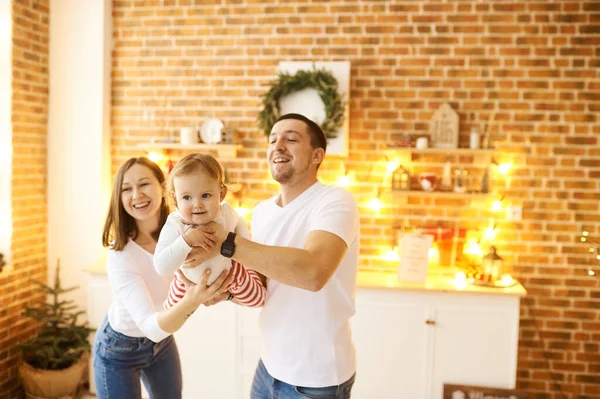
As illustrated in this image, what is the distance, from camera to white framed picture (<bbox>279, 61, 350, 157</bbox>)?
395cm

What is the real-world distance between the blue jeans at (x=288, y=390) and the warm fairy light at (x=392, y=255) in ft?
7.05

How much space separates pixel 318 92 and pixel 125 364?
2273mm

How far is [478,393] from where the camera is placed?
3568mm

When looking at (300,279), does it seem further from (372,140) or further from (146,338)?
(372,140)

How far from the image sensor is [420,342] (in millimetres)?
3641

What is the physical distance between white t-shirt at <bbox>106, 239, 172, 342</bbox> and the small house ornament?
2.27 meters

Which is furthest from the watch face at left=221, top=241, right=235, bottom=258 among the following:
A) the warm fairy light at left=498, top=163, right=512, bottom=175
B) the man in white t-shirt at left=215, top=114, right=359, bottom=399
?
the warm fairy light at left=498, top=163, right=512, bottom=175

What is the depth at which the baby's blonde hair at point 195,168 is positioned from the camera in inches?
75.6

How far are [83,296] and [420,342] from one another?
245 cm

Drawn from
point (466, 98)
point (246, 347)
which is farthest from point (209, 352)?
point (466, 98)

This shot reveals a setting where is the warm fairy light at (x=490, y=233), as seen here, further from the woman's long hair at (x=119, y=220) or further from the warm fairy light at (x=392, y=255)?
the woman's long hair at (x=119, y=220)

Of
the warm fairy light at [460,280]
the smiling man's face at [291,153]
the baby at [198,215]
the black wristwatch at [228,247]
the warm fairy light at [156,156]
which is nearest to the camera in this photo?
the black wristwatch at [228,247]

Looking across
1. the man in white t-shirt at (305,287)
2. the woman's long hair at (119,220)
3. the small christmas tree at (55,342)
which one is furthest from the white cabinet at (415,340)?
the man in white t-shirt at (305,287)

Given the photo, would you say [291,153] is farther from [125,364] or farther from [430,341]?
[430,341]
